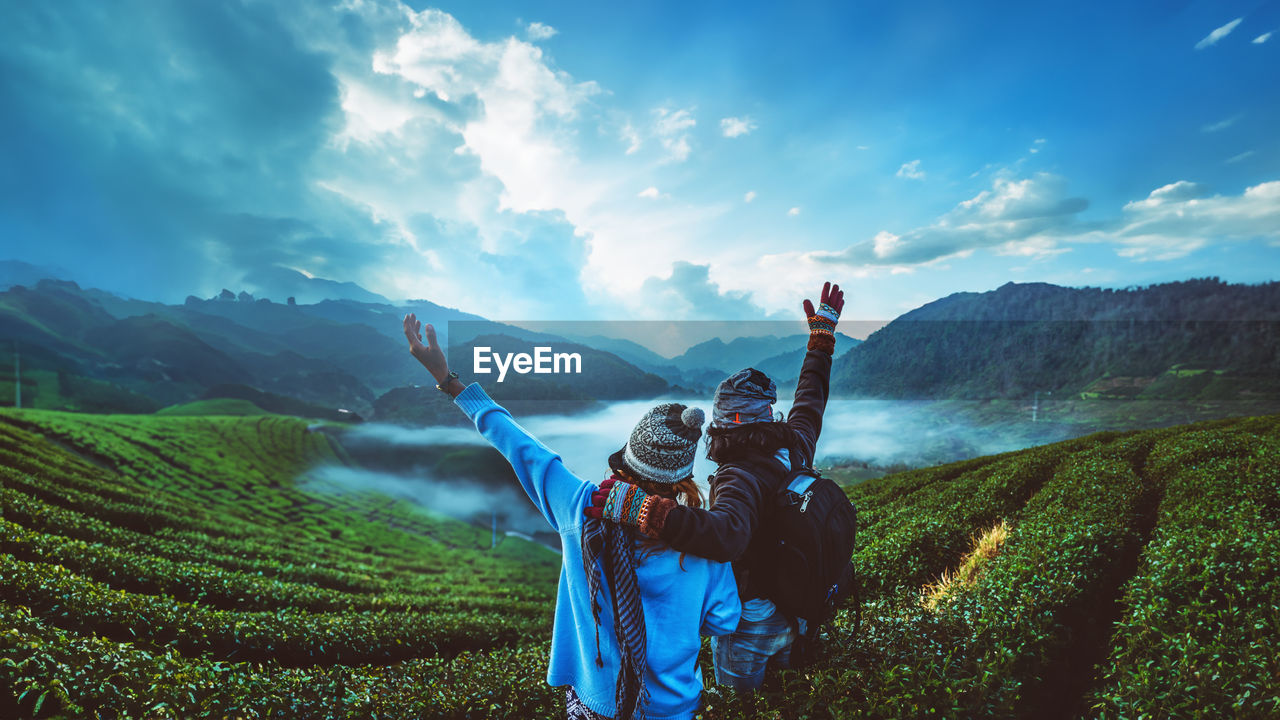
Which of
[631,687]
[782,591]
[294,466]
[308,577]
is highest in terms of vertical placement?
[782,591]

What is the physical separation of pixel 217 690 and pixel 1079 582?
31.0 feet

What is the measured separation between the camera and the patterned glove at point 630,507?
2.20 m

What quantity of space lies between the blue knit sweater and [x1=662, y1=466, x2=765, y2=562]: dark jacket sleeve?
0.36 m

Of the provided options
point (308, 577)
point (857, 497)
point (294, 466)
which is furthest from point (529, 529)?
point (857, 497)

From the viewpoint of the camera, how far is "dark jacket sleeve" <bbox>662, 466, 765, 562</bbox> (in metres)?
2.19

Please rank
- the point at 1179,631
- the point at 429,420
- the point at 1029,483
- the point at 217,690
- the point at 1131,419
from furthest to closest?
1. the point at 1131,419
2. the point at 429,420
3. the point at 1029,483
4. the point at 1179,631
5. the point at 217,690

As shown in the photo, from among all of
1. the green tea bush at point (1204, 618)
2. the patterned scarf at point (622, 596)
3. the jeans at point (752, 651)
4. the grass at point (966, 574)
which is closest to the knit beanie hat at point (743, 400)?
the patterned scarf at point (622, 596)

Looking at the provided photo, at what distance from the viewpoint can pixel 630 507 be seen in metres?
2.26

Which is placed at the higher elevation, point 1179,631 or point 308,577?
point 1179,631

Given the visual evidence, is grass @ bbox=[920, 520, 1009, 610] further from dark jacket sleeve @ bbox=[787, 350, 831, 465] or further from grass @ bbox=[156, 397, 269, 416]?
grass @ bbox=[156, 397, 269, 416]

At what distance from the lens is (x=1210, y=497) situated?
881 cm

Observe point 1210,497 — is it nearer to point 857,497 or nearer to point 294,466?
point 857,497

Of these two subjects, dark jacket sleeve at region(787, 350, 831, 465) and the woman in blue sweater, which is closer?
the woman in blue sweater

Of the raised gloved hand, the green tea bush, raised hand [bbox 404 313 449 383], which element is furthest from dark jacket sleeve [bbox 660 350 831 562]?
the green tea bush
